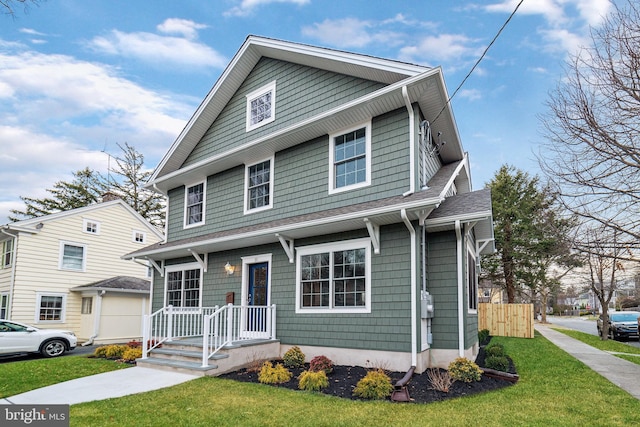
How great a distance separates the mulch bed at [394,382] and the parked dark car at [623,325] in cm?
1412

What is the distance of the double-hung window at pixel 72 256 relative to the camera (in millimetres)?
18422

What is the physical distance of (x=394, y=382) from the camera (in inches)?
291

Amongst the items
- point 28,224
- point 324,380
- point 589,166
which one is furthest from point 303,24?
point 28,224

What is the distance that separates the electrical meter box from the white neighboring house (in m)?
14.7

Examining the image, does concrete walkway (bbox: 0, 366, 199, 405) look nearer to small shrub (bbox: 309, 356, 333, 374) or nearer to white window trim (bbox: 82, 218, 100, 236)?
small shrub (bbox: 309, 356, 333, 374)

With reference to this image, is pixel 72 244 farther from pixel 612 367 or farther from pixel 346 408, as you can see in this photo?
pixel 612 367

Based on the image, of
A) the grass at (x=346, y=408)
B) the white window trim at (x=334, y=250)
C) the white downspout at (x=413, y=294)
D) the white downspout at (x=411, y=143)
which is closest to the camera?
the grass at (x=346, y=408)

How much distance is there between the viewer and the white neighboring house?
1708cm

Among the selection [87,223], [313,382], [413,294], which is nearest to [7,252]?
[87,223]

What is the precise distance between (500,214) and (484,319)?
10084 mm

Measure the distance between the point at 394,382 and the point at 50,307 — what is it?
16.5 metres

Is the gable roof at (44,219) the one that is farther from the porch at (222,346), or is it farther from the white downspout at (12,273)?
the porch at (222,346)

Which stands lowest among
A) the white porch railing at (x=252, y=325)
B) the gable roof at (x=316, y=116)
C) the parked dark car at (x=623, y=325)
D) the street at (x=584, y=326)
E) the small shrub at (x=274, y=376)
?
the street at (x=584, y=326)

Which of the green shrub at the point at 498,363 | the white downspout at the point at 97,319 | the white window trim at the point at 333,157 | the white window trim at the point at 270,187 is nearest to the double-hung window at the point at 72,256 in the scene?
the white downspout at the point at 97,319
